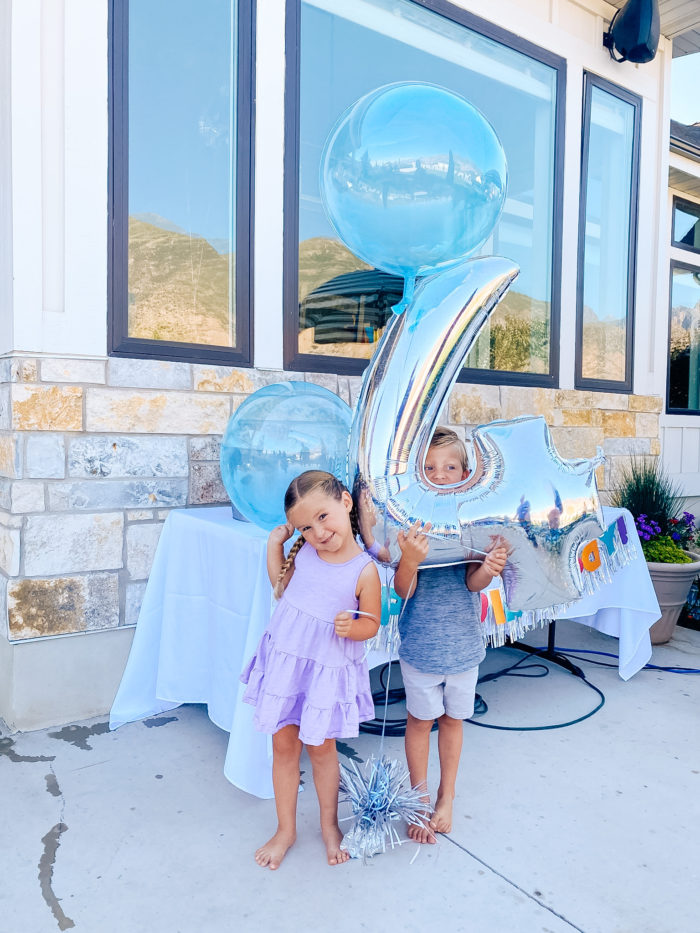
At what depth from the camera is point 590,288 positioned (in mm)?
4738

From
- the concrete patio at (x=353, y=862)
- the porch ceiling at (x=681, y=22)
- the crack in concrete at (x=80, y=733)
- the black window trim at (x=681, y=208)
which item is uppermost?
the porch ceiling at (x=681, y=22)

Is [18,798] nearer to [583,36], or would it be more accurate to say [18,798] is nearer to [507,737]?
[507,737]

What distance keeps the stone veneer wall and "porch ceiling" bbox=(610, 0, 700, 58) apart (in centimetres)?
388

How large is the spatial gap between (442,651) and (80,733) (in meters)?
1.51

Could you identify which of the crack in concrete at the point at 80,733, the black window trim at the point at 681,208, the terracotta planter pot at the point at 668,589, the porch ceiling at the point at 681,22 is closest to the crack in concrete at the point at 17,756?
the crack in concrete at the point at 80,733

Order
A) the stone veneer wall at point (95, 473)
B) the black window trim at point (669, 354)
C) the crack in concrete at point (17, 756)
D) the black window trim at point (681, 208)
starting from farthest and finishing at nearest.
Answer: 1. the black window trim at point (681, 208)
2. the black window trim at point (669, 354)
3. the stone veneer wall at point (95, 473)
4. the crack in concrete at point (17, 756)

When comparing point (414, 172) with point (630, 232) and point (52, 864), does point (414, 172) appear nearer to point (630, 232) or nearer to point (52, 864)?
point (52, 864)

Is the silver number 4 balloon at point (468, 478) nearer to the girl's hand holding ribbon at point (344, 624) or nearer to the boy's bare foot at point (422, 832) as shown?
the girl's hand holding ribbon at point (344, 624)

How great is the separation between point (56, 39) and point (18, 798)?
8.81 feet

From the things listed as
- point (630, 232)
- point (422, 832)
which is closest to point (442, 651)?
point (422, 832)

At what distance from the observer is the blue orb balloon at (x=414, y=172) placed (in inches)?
76.3

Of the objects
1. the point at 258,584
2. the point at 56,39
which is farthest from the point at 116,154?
the point at 258,584

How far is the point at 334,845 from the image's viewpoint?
5.94ft

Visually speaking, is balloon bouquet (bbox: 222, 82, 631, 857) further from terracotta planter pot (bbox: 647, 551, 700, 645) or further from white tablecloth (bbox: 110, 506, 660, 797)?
terracotta planter pot (bbox: 647, 551, 700, 645)
